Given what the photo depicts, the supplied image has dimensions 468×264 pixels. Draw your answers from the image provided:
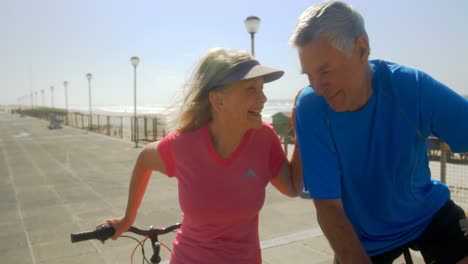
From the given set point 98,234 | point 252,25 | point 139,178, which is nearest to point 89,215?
point 139,178

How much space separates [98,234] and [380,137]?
4.81 ft

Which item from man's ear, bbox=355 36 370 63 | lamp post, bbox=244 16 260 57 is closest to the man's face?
man's ear, bbox=355 36 370 63

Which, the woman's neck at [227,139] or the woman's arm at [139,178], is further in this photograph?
the woman's arm at [139,178]

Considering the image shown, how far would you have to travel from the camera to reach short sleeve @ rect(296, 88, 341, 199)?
1.43m

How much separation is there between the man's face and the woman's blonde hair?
0.62 metres

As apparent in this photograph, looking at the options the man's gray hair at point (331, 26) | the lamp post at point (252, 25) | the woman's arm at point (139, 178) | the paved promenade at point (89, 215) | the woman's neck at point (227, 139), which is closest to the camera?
the man's gray hair at point (331, 26)

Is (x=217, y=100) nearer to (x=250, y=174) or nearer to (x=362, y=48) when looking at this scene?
(x=250, y=174)

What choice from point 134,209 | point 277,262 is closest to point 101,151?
point 277,262

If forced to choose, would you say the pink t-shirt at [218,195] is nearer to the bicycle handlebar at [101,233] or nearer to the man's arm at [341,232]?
the bicycle handlebar at [101,233]

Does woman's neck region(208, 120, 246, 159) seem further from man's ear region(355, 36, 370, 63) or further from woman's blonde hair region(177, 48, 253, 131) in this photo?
man's ear region(355, 36, 370, 63)

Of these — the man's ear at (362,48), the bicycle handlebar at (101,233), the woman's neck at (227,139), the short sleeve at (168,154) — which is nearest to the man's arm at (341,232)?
the man's ear at (362,48)

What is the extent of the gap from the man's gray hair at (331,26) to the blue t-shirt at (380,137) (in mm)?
213

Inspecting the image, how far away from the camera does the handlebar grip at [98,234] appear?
2.00 meters

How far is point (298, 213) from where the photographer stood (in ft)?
19.8
